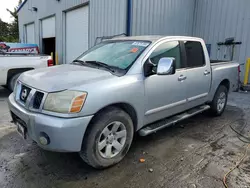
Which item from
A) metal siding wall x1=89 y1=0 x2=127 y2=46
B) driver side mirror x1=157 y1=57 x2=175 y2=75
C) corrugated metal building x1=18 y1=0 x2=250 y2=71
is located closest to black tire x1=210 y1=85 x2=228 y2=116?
driver side mirror x1=157 y1=57 x2=175 y2=75

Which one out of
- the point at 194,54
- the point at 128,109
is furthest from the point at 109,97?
the point at 194,54

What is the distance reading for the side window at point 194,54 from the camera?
12.9 ft

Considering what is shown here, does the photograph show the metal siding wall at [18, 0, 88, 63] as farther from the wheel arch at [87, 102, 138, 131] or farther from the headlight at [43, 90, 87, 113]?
the headlight at [43, 90, 87, 113]

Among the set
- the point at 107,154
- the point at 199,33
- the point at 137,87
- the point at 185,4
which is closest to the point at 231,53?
the point at 199,33

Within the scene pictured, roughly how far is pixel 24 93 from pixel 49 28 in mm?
12903

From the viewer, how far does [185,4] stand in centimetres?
966

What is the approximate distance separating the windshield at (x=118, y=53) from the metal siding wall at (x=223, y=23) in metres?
7.17

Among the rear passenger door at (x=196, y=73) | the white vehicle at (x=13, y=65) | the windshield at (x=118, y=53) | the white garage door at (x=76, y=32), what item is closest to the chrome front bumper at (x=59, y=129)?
the windshield at (x=118, y=53)

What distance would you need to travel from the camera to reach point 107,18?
8523 millimetres

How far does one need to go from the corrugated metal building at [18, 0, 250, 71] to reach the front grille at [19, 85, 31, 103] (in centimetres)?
562

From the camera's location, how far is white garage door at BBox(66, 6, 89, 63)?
10262 mm

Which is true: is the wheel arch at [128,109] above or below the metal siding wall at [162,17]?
below

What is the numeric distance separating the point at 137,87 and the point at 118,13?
231 inches

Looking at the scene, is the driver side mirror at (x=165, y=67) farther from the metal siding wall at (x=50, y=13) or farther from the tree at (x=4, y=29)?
the tree at (x=4, y=29)
